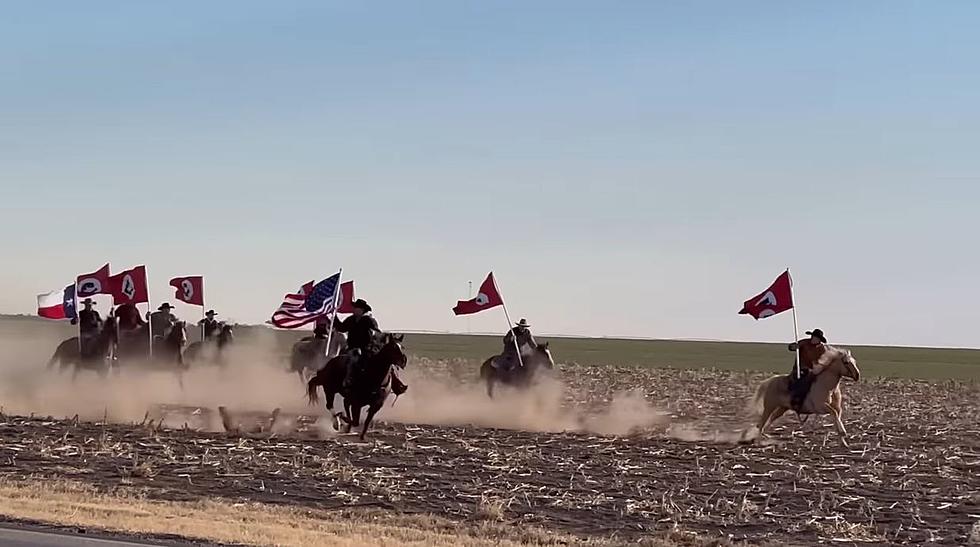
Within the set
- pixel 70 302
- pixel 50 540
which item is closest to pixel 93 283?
pixel 70 302

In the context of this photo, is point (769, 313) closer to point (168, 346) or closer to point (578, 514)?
point (578, 514)

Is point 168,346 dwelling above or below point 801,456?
above

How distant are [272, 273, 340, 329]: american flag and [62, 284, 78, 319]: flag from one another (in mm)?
5977

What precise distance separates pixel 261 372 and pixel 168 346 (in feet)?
23.9

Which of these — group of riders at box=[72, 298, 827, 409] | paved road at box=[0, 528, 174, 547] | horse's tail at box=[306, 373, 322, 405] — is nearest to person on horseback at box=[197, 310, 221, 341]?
group of riders at box=[72, 298, 827, 409]

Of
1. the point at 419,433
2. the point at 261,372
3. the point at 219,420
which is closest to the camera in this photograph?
the point at 419,433

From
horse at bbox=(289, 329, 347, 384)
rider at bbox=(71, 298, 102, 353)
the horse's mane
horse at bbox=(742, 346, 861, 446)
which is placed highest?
rider at bbox=(71, 298, 102, 353)

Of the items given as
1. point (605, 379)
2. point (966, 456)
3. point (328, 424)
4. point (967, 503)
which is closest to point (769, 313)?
point (966, 456)

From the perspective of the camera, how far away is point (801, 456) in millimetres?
21875

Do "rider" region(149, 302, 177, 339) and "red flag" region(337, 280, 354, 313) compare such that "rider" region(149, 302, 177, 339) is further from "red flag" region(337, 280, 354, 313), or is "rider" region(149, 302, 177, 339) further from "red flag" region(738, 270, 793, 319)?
"red flag" region(738, 270, 793, 319)

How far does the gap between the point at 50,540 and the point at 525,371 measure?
21067mm

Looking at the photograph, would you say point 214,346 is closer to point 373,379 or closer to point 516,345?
point 516,345

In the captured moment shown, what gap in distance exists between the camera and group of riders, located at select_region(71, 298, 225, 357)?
32.8 metres

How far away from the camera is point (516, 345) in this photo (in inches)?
1299
